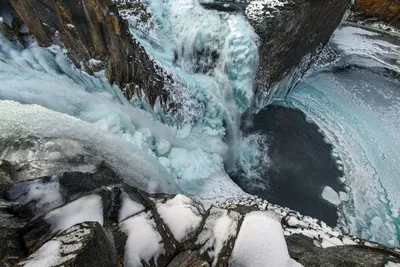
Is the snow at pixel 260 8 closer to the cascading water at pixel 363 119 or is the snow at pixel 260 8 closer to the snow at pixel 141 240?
the cascading water at pixel 363 119

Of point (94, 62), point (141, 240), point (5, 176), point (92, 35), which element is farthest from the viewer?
point (94, 62)

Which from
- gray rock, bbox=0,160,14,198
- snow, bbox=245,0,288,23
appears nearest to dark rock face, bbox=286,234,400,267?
gray rock, bbox=0,160,14,198

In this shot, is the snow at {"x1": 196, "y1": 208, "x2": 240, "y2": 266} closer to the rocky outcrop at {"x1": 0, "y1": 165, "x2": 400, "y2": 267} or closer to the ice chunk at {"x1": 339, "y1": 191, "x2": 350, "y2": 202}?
the rocky outcrop at {"x1": 0, "y1": 165, "x2": 400, "y2": 267}

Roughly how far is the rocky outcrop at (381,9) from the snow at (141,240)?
44.0 feet

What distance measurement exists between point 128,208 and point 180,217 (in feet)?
2.15

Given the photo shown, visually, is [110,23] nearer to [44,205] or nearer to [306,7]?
[44,205]

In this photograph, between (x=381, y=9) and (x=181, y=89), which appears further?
(x=381, y=9)

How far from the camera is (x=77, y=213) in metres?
3.36

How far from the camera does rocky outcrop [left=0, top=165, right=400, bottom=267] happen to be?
3016mm

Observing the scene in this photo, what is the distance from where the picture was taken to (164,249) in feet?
11.0

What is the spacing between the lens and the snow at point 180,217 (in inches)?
144

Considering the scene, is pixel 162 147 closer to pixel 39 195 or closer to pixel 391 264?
pixel 39 195

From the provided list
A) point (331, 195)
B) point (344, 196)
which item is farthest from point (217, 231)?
point (344, 196)

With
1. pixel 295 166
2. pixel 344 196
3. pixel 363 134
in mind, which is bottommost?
pixel 344 196
